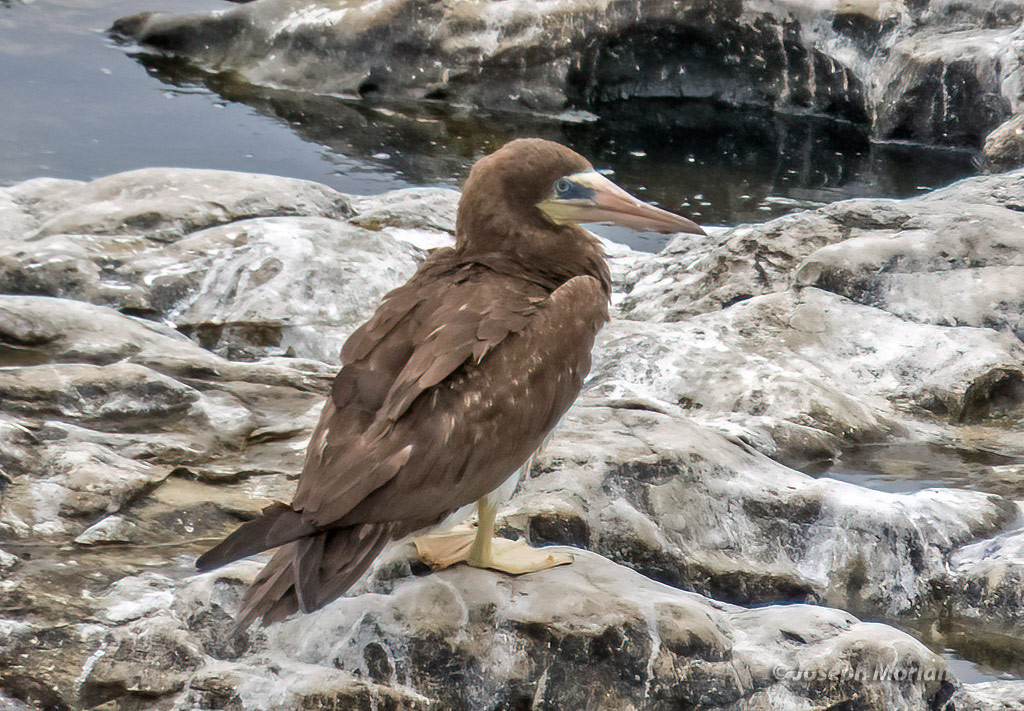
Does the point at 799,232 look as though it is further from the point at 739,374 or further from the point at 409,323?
the point at 409,323

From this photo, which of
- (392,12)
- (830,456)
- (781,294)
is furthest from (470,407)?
(392,12)

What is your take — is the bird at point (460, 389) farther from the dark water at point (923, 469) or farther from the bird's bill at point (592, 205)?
the dark water at point (923, 469)

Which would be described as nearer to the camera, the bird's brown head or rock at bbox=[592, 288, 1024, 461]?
the bird's brown head

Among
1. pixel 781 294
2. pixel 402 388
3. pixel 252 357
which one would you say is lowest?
pixel 252 357

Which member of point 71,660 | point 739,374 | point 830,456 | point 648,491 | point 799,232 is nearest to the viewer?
point 71,660

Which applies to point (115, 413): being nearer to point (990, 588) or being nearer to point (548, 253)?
point (548, 253)

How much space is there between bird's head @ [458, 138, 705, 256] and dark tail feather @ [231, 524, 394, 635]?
42.3 inches

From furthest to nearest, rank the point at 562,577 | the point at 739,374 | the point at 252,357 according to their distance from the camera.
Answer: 1. the point at 252,357
2. the point at 739,374
3. the point at 562,577

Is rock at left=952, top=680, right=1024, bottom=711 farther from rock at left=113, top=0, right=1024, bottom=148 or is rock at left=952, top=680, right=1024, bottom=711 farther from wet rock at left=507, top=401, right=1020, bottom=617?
rock at left=113, top=0, right=1024, bottom=148

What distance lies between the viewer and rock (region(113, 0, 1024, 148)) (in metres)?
9.56

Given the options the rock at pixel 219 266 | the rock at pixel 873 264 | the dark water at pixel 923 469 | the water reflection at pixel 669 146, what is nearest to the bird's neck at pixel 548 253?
the dark water at pixel 923 469

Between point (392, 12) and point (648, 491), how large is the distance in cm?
743

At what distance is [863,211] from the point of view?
20.1ft

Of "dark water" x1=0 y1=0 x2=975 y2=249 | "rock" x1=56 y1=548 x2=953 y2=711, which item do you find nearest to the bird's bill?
"rock" x1=56 y1=548 x2=953 y2=711
